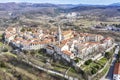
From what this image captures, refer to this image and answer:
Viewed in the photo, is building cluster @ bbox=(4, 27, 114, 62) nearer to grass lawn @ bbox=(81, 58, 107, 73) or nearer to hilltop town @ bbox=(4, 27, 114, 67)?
hilltop town @ bbox=(4, 27, 114, 67)

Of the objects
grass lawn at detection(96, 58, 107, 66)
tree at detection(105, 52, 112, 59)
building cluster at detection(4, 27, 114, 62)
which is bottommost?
grass lawn at detection(96, 58, 107, 66)

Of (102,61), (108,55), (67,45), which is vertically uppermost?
(67,45)

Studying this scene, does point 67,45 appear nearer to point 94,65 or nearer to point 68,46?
point 68,46

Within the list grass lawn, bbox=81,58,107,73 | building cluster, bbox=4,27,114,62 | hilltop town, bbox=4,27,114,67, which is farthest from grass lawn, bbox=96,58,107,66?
building cluster, bbox=4,27,114,62

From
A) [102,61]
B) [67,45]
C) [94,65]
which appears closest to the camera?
[94,65]

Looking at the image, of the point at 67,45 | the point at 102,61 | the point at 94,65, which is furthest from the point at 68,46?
the point at 94,65

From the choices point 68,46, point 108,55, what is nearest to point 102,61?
point 108,55

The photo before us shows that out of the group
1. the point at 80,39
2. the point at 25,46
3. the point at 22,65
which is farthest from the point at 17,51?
the point at 80,39

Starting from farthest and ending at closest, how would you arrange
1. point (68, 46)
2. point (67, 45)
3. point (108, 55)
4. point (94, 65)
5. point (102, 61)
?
point (68, 46) < point (67, 45) < point (108, 55) < point (102, 61) < point (94, 65)

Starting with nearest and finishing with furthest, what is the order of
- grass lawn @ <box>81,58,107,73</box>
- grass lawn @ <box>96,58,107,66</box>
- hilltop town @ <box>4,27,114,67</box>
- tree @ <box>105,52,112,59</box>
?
grass lawn @ <box>81,58,107,73</box> → grass lawn @ <box>96,58,107,66</box> → hilltop town @ <box>4,27,114,67</box> → tree @ <box>105,52,112,59</box>

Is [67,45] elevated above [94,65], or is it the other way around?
[67,45]

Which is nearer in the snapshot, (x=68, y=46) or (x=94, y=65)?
(x=94, y=65)

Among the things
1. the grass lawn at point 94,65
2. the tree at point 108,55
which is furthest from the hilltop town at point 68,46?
the grass lawn at point 94,65
